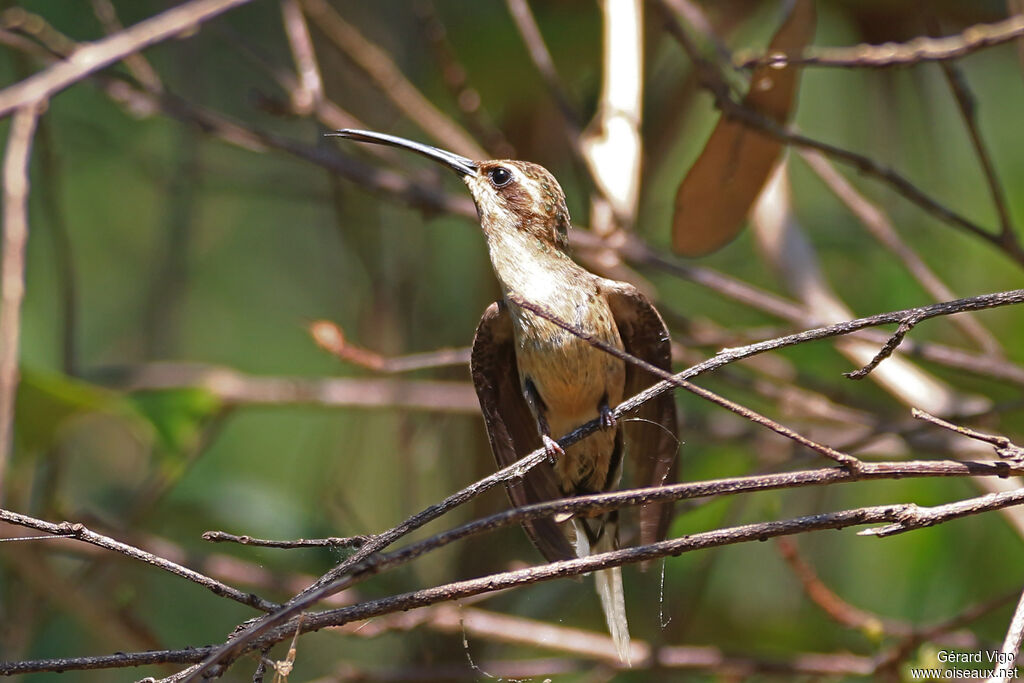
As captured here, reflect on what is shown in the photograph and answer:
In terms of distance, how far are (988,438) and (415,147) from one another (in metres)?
2.14

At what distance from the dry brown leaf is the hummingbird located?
10.6 inches

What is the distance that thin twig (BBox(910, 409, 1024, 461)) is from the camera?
1.63m

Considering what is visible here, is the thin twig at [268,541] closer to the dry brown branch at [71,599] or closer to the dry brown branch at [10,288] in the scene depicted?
the dry brown branch at [10,288]

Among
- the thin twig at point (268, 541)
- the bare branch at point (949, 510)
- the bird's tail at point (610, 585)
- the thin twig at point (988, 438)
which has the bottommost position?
the bare branch at point (949, 510)

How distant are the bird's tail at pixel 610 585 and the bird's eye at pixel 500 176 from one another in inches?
43.5

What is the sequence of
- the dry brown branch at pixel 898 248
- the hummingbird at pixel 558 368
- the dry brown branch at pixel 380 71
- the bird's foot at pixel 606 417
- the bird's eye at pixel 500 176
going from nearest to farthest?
the bird's foot at pixel 606 417, the hummingbird at pixel 558 368, the bird's eye at pixel 500 176, the dry brown branch at pixel 898 248, the dry brown branch at pixel 380 71

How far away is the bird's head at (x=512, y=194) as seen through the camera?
3.34 metres

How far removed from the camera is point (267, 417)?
746 cm

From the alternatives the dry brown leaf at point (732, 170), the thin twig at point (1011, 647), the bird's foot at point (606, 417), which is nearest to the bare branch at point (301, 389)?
the bird's foot at point (606, 417)

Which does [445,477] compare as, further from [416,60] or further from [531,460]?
[531,460]

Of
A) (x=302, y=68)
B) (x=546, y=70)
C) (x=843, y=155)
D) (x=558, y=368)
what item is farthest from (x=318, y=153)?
(x=843, y=155)

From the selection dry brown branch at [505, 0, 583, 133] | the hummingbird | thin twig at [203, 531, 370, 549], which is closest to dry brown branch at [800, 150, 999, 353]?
dry brown branch at [505, 0, 583, 133]

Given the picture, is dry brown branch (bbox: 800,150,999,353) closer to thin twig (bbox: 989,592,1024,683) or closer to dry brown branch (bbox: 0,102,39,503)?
thin twig (bbox: 989,592,1024,683)

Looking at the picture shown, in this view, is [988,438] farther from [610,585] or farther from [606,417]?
[610,585]
